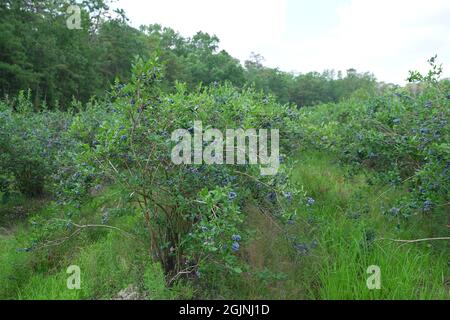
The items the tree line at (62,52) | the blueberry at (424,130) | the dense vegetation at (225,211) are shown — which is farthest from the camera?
the tree line at (62,52)

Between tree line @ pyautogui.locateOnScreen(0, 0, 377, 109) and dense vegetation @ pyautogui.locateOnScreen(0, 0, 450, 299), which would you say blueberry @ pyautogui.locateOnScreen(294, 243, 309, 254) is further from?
tree line @ pyautogui.locateOnScreen(0, 0, 377, 109)

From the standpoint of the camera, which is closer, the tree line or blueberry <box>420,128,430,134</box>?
blueberry <box>420,128,430,134</box>

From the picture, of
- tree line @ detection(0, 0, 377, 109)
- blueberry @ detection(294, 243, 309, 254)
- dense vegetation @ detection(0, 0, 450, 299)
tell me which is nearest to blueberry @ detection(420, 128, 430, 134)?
dense vegetation @ detection(0, 0, 450, 299)

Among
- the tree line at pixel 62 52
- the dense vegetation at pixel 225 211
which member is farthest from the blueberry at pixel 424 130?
the tree line at pixel 62 52

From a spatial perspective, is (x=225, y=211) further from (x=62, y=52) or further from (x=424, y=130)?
(x=62, y=52)

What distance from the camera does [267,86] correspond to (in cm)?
4419

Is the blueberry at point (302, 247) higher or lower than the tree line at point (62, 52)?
lower

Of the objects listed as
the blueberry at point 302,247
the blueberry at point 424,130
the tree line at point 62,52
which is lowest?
the blueberry at point 302,247

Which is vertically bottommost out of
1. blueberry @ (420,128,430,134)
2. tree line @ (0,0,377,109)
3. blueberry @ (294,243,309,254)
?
blueberry @ (294,243,309,254)

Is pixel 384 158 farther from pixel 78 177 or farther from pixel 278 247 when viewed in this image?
pixel 78 177

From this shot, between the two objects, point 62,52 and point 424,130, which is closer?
point 424,130

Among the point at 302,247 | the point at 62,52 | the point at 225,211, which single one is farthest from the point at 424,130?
the point at 62,52

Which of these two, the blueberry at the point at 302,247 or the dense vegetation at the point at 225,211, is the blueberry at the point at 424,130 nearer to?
the dense vegetation at the point at 225,211
